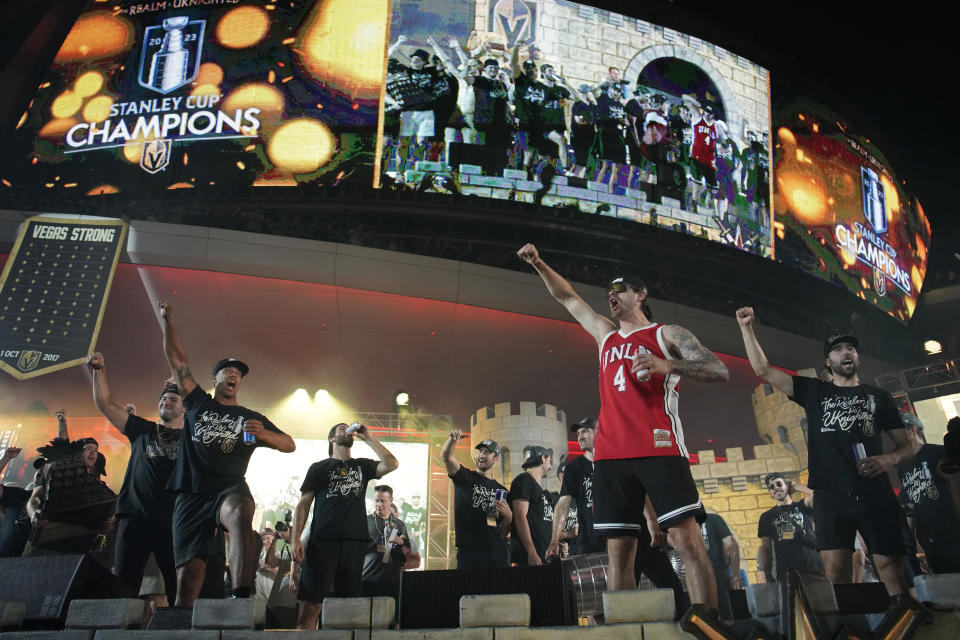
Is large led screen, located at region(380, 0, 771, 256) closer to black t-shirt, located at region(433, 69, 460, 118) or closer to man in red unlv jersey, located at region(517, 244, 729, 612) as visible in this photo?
black t-shirt, located at region(433, 69, 460, 118)

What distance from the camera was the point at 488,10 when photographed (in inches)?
733

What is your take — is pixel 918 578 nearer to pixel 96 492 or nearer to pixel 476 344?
pixel 96 492

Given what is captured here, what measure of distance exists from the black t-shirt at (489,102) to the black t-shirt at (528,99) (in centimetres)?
34

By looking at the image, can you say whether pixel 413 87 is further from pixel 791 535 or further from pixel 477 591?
pixel 477 591

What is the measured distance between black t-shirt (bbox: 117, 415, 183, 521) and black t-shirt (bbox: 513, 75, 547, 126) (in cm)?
1352

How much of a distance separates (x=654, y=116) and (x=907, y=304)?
425 inches

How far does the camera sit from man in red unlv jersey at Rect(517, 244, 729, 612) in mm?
3820

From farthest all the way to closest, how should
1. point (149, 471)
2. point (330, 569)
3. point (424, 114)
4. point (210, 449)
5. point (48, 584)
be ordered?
point (424, 114), point (330, 569), point (149, 471), point (210, 449), point (48, 584)

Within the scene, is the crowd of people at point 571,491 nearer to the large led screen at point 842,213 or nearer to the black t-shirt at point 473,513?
the black t-shirt at point 473,513

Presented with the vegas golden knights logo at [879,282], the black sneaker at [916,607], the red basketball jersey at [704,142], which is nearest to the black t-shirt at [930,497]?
the black sneaker at [916,607]

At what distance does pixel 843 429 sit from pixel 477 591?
3.14 meters

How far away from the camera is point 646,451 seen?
4.07 meters

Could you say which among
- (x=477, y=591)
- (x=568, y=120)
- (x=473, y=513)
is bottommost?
(x=477, y=591)

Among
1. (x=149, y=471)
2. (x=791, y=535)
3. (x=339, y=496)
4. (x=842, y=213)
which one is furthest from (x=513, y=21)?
(x=149, y=471)
